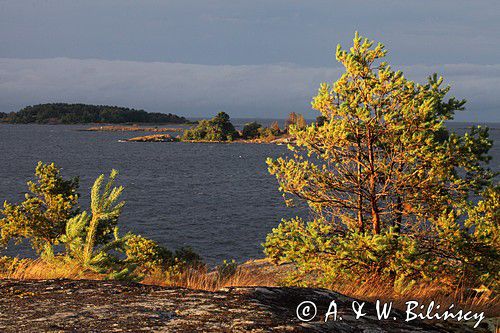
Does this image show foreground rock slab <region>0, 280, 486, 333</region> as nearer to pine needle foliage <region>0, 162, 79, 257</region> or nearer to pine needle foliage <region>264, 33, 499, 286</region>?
pine needle foliage <region>264, 33, 499, 286</region>

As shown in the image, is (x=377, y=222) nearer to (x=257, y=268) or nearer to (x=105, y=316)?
(x=105, y=316)

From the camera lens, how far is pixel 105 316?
461 centimetres

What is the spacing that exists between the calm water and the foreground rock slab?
32.5m

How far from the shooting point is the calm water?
4669 centimetres

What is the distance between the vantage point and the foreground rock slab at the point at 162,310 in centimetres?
432

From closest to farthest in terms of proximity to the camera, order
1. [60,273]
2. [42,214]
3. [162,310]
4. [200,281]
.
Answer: [162,310], [60,273], [200,281], [42,214]

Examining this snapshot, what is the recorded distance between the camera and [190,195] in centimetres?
7525

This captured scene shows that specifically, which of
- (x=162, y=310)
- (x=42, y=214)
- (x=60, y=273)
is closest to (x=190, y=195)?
(x=42, y=214)

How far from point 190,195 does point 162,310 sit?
233 feet

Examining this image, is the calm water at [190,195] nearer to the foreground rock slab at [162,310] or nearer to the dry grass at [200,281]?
the dry grass at [200,281]

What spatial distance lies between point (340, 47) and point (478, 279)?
8357 millimetres

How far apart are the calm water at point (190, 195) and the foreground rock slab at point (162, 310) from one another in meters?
32.5

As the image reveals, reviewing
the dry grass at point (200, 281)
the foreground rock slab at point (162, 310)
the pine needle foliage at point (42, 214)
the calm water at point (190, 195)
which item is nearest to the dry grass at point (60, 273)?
the dry grass at point (200, 281)

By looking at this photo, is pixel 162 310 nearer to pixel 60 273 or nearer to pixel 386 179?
pixel 60 273
